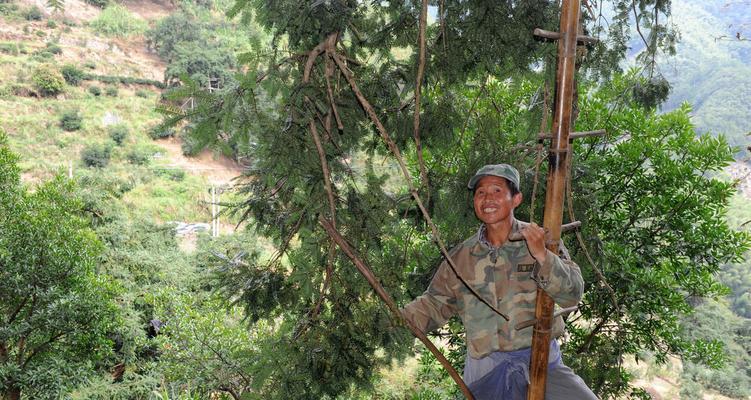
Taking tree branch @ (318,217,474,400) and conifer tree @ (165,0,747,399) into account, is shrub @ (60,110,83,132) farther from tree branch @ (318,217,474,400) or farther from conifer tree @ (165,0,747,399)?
tree branch @ (318,217,474,400)

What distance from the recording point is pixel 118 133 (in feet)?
104

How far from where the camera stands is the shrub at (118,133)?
31469 mm

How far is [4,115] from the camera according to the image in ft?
97.0

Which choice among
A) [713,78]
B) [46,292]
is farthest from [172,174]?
[713,78]

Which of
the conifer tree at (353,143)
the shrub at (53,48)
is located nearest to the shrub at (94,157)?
the shrub at (53,48)

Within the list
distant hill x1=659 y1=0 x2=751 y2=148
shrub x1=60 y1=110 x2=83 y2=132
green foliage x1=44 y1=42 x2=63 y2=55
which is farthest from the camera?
green foliage x1=44 y1=42 x2=63 y2=55

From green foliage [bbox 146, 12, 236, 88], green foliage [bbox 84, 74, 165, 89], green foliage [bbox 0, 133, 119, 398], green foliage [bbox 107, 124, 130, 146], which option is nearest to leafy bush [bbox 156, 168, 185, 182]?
green foliage [bbox 107, 124, 130, 146]

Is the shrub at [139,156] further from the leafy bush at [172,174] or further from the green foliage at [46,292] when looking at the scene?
the green foliage at [46,292]

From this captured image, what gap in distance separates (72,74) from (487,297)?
3910 cm

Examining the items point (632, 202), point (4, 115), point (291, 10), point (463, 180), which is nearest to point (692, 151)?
point (632, 202)

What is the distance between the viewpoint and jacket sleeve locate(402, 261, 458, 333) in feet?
6.59

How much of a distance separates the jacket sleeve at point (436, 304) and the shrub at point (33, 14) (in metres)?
47.7

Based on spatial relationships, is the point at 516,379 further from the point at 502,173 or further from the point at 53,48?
the point at 53,48

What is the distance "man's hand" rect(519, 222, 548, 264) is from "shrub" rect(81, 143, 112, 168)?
3083 cm
